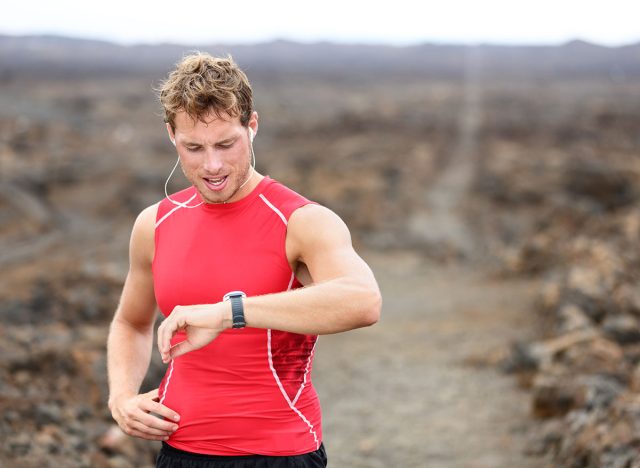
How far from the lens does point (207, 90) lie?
1855mm

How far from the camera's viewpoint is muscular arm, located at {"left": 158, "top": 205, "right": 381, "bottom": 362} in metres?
1.81

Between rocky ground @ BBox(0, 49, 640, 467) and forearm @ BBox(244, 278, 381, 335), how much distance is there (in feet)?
10.4

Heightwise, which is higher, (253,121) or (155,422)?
(253,121)

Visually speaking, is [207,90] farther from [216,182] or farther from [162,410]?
[162,410]

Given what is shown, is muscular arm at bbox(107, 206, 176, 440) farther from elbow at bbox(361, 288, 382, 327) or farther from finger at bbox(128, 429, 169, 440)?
elbow at bbox(361, 288, 382, 327)

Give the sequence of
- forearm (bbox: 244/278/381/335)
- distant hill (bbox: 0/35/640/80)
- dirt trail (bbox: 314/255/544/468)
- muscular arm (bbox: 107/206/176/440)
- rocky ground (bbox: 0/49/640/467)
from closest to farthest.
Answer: forearm (bbox: 244/278/381/335) < muscular arm (bbox: 107/206/176/440) < rocky ground (bbox: 0/49/640/467) < dirt trail (bbox: 314/255/544/468) < distant hill (bbox: 0/35/640/80)

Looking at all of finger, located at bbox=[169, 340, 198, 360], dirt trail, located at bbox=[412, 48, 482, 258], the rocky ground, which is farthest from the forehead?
dirt trail, located at bbox=[412, 48, 482, 258]

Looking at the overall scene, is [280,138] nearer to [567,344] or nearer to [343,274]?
[567,344]

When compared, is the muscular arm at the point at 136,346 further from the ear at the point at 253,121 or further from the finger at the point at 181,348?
the ear at the point at 253,121

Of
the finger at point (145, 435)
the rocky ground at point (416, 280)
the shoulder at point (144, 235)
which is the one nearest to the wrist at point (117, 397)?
the finger at point (145, 435)

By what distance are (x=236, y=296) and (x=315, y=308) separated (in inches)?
7.0

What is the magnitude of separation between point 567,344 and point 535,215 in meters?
12.1

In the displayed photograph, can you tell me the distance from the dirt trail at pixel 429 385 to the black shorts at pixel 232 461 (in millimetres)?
4303

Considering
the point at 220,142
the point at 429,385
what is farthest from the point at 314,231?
the point at 429,385
